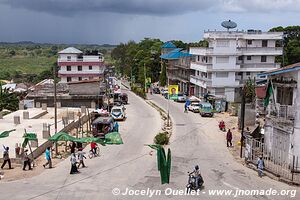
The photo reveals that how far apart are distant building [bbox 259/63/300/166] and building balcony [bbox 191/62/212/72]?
27.8 metres

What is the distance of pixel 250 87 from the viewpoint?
155 feet

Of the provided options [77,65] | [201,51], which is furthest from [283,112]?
[77,65]

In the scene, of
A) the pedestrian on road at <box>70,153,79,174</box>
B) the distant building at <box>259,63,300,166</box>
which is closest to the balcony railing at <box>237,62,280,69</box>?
the distant building at <box>259,63,300,166</box>

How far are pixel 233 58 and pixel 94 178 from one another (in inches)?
1443

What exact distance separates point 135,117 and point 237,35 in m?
20.1

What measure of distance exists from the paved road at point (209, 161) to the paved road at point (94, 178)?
6.98 ft

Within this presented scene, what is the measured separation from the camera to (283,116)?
2280cm

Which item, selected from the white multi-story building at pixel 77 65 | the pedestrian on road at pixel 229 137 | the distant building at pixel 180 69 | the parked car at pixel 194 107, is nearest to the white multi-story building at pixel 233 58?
the parked car at pixel 194 107

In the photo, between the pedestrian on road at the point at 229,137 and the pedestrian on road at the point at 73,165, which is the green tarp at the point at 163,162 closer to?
the pedestrian on road at the point at 73,165

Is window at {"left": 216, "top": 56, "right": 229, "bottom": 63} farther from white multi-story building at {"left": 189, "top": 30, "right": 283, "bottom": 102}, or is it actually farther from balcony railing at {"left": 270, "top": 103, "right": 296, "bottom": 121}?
balcony railing at {"left": 270, "top": 103, "right": 296, "bottom": 121}

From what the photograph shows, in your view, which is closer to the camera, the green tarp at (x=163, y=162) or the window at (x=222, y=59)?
the green tarp at (x=163, y=162)

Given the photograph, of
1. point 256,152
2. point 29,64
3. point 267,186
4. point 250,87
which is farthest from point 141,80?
point 29,64

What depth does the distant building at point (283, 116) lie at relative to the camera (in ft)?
71.6

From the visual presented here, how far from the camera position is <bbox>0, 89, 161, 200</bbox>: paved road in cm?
1819
